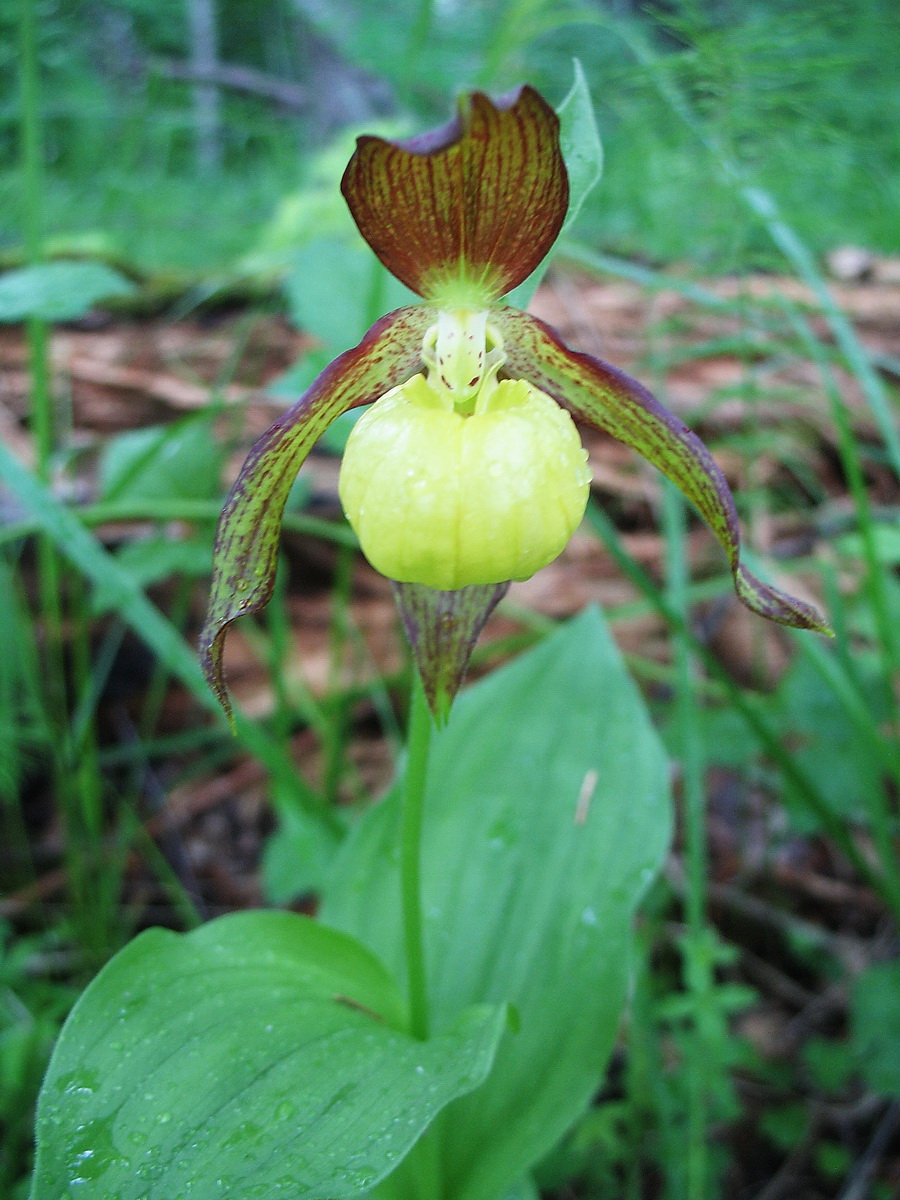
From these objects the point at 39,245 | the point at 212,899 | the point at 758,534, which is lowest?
the point at 212,899

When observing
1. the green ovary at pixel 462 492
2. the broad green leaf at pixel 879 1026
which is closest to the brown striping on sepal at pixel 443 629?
the green ovary at pixel 462 492

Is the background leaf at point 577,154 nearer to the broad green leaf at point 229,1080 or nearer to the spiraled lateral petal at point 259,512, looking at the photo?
the spiraled lateral petal at point 259,512

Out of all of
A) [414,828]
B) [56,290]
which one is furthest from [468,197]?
[56,290]

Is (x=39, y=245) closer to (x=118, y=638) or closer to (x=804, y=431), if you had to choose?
(x=118, y=638)

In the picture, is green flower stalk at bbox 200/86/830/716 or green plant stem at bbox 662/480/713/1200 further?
green plant stem at bbox 662/480/713/1200

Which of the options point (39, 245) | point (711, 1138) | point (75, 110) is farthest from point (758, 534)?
point (75, 110)

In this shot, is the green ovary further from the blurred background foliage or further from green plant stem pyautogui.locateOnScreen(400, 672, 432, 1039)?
the blurred background foliage

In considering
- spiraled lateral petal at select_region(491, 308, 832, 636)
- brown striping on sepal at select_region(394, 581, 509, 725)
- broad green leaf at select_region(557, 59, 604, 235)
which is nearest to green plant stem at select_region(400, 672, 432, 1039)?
brown striping on sepal at select_region(394, 581, 509, 725)
